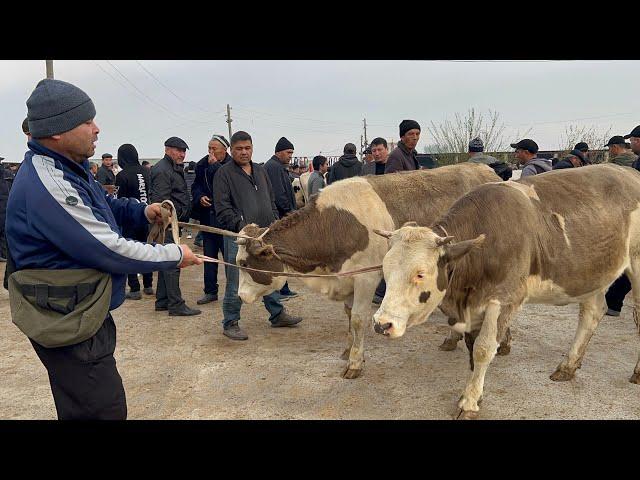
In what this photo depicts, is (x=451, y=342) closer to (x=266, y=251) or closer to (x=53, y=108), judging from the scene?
(x=266, y=251)

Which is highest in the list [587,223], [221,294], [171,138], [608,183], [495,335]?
[171,138]

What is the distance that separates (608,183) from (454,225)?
6.01ft

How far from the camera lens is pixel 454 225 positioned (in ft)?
12.9

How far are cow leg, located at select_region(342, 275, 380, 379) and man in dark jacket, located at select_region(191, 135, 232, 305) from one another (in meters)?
3.04

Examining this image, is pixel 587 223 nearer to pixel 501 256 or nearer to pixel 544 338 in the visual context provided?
pixel 501 256

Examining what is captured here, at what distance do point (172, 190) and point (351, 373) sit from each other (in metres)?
4.04

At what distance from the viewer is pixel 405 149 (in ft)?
22.2

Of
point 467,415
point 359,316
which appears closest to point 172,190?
point 359,316

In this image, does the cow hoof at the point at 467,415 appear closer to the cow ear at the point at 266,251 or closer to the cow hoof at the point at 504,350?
the cow hoof at the point at 504,350

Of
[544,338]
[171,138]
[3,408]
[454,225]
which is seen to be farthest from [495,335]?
[171,138]

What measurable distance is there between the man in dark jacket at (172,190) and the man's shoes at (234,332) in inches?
47.0

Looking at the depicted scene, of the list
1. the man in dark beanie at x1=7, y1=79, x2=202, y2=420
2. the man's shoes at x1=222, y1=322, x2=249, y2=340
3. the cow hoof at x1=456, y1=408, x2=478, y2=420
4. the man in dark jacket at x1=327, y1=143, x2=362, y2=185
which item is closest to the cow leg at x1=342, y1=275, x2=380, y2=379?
the cow hoof at x1=456, y1=408, x2=478, y2=420

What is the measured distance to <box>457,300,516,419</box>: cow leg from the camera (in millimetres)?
3805

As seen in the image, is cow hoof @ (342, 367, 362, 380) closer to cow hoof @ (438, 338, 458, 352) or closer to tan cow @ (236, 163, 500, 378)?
tan cow @ (236, 163, 500, 378)
